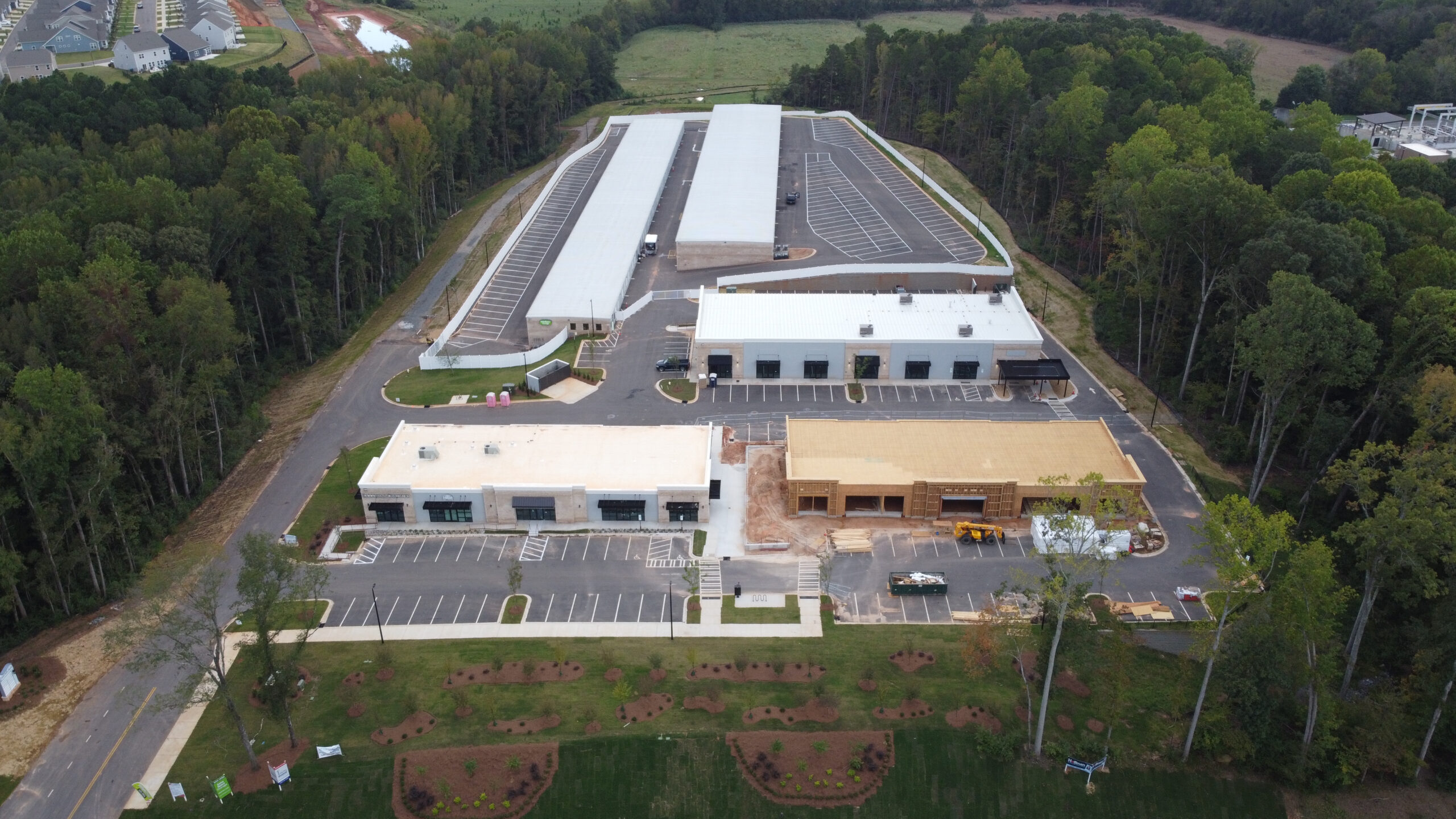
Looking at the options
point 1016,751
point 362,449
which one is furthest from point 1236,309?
point 362,449

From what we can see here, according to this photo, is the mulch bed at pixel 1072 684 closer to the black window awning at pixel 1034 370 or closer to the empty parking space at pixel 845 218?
the black window awning at pixel 1034 370

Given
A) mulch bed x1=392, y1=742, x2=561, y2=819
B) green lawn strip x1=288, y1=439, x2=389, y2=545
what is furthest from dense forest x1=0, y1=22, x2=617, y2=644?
mulch bed x1=392, y1=742, x2=561, y2=819

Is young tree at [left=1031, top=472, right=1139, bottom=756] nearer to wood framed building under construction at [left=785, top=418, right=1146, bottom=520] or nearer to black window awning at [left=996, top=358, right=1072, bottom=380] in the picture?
wood framed building under construction at [left=785, top=418, right=1146, bottom=520]

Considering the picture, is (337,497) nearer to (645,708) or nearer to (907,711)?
(645,708)

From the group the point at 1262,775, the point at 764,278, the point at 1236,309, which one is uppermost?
the point at 1236,309

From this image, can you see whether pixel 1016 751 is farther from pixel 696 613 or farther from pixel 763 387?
pixel 763 387

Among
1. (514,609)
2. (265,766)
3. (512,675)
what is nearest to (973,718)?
(512,675)
